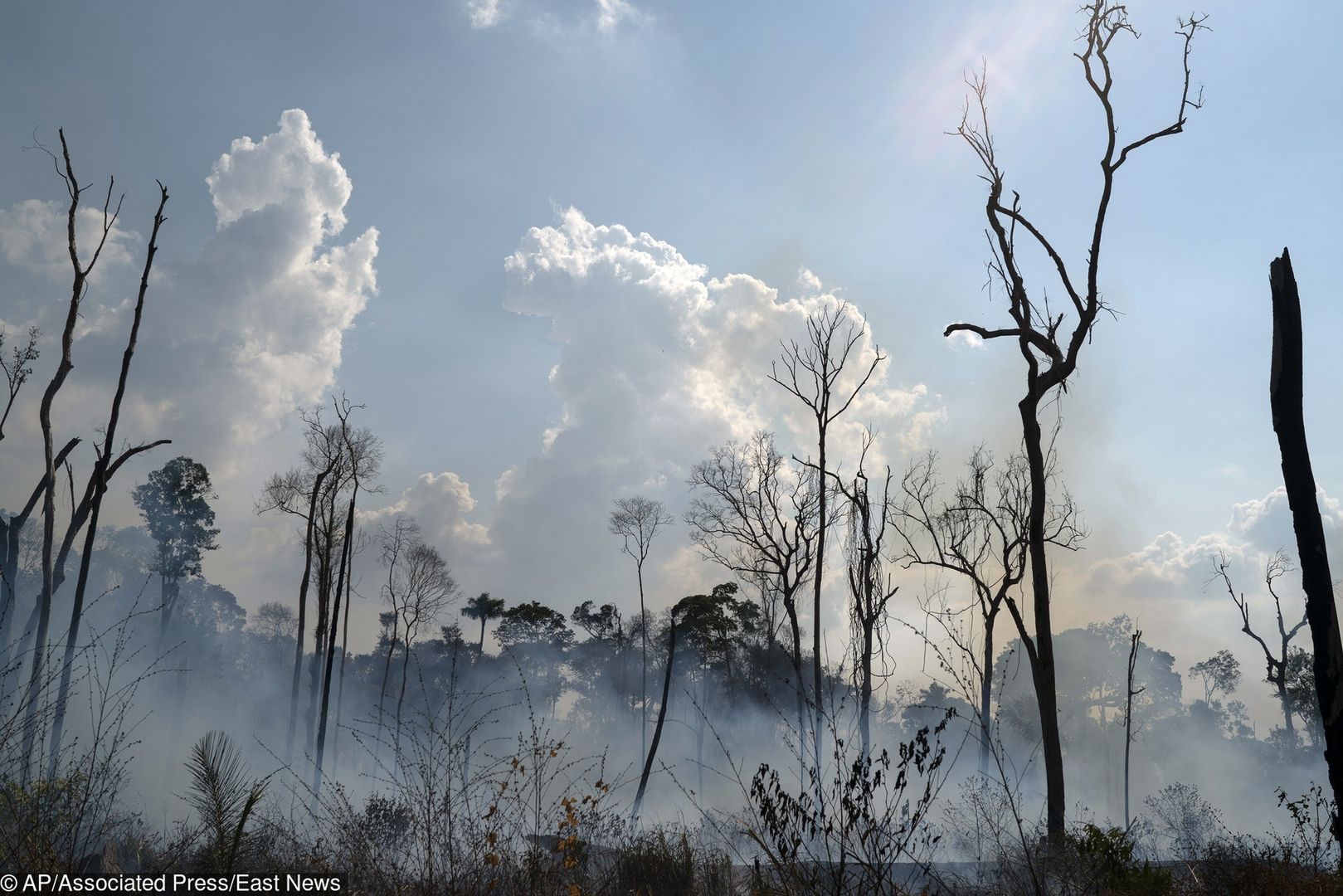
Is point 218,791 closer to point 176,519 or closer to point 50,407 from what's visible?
point 50,407

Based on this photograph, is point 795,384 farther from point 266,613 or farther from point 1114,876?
point 266,613

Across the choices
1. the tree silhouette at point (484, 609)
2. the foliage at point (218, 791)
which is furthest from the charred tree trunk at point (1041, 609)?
the tree silhouette at point (484, 609)

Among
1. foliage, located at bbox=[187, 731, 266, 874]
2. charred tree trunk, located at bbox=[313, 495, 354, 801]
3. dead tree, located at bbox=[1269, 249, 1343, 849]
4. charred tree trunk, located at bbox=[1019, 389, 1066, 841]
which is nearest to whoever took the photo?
foliage, located at bbox=[187, 731, 266, 874]

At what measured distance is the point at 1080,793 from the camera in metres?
49.9

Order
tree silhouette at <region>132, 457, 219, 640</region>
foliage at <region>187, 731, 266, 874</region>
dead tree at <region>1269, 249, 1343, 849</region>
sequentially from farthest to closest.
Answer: tree silhouette at <region>132, 457, 219, 640</region>, dead tree at <region>1269, 249, 1343, 849</region>, foliage at <region>187, 731, 266, 874</region>

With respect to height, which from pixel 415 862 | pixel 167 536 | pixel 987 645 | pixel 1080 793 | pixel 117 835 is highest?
pixel 167 536

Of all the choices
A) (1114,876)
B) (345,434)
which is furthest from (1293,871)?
(345,434)

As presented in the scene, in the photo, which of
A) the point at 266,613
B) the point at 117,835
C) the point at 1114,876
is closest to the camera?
the point at 1114,876

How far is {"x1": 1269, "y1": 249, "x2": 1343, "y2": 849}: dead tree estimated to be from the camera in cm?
662

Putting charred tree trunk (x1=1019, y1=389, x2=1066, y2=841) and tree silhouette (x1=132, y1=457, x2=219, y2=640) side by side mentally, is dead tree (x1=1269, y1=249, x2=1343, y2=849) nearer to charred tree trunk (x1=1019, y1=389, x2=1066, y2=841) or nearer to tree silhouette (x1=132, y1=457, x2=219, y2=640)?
charred tree trunk (x1=1019, y1=389, x2=1066, y2=841)

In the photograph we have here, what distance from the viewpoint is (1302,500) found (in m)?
7.07

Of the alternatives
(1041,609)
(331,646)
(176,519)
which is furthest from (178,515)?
(1041,609)

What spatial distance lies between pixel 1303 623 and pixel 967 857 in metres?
14.0

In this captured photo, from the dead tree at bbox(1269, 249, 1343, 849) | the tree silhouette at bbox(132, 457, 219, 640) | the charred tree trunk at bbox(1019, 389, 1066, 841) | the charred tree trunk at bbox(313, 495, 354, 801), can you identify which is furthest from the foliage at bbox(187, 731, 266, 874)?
the tree silhouette at bbox(132, 457, 219, 640)
